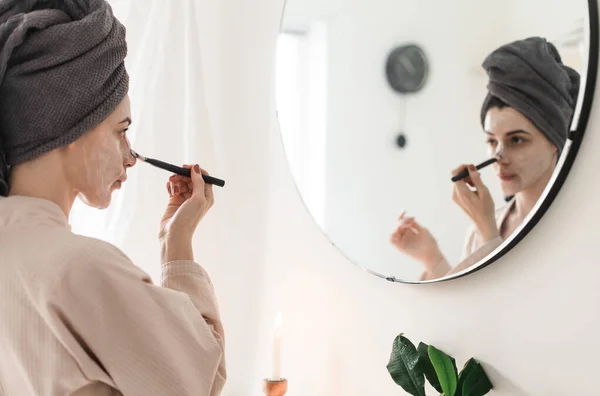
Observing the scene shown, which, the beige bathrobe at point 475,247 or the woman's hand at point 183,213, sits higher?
the beige bathrobe at point 475,247

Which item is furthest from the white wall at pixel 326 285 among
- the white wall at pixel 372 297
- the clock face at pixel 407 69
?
the clock face at pixel 407 69

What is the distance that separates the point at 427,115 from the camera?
0.89 metres

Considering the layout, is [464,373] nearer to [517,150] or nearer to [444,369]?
[444,369]

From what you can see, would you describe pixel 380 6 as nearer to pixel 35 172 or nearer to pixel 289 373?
pixel 35 172

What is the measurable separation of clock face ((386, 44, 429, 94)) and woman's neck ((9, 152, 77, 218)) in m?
0.52

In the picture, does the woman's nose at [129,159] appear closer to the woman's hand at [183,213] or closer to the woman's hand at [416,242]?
the woman's hand at [183,213]

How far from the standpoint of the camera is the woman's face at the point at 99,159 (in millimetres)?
723

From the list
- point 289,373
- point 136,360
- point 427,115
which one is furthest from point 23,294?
point 289,373

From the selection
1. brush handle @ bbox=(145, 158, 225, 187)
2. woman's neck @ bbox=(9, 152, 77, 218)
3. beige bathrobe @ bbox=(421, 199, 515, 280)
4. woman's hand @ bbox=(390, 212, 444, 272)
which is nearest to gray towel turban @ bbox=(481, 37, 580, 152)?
beige bathrobe @ bbox=(421, 199, 515, 280)

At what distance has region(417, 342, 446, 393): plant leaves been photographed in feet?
2.75

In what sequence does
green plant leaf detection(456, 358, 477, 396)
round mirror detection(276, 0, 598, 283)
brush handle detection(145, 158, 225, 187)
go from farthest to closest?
brush handle detection(145, 158, 225, 187), green plant leaf detection(456, 358, 477, 396), round mirror detection(276, 0, 598, 283)

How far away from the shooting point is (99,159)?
0.74m

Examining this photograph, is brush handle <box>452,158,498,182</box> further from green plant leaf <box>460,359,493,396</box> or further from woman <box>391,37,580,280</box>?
green plant leaf <box>460,359,493,396</box>

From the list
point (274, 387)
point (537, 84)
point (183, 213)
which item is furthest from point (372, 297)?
point (537, 84)
